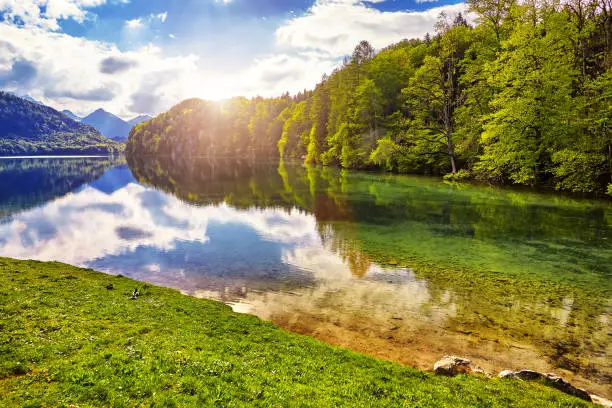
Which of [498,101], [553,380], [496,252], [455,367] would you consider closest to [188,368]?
[455,367]

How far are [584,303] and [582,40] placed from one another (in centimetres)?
4619

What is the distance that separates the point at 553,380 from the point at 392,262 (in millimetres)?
14242

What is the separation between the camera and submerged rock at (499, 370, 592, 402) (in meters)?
10.8

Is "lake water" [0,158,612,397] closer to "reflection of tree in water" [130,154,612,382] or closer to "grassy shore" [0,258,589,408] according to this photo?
"reflection of tree in water" [130,154,612,382]

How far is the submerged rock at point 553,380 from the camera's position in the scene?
10.8 m

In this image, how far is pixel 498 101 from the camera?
51281 mm

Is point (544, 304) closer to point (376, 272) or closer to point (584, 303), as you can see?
point (584, 303)

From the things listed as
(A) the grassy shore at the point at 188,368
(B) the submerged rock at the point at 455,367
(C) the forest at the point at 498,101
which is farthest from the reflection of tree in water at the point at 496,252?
(C) the forest at the point at 498,101

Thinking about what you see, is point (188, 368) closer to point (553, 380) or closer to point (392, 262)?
point (553, 380)

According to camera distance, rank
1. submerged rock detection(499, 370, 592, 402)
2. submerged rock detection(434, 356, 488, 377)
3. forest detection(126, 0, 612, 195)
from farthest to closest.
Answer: forest detection(126, 0, 612, 195), submerged rock detection(434, 356, 488, 377), submerged rock detection(499, 370, 592, 402)

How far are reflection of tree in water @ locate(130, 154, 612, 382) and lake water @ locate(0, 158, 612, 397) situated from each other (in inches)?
4.0

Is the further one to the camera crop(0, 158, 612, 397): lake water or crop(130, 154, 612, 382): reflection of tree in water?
crop(130, 154, 612, 382): reflection of tree in water

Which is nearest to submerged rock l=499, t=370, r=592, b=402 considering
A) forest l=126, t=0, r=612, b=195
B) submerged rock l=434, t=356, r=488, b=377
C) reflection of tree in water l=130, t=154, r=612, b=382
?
submerged rock l=434, t=356, r=488, b=377

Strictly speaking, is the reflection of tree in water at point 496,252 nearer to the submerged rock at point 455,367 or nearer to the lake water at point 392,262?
the lake water at point 392,262
